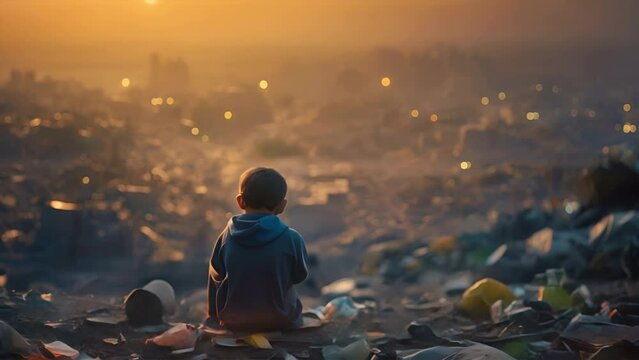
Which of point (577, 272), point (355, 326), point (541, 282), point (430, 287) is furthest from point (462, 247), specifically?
point (355, 326)

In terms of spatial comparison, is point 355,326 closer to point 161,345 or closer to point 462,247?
→ point 161,345

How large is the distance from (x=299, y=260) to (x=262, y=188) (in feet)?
1.03

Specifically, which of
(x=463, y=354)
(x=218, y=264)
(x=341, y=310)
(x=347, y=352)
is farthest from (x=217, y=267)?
(x=341, y=310)

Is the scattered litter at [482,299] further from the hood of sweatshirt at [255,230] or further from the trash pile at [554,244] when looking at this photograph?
the hood of sweatshirt at [255,230]

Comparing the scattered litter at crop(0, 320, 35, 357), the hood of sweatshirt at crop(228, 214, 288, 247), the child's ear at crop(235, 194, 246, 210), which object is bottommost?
the scattered litter at crop(0, 320, 35, 357)

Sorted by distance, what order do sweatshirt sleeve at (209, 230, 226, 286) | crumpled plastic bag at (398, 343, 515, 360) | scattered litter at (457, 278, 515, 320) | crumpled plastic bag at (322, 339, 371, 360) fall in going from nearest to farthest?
1. crumpled plastic bag at (398, 343, 515, 360)
2. crumpled plastic bag at (322, 339, 371, 360)
3. sweatshirt sleeve at (209, 230, 226, 286)
4. scattered litter at (457, 278, 515, 320)

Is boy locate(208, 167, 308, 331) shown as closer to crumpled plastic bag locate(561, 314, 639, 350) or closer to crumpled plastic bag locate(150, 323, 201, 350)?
crumpled plastic bag locate(150, 323, 201, 350)

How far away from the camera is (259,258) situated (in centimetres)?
295

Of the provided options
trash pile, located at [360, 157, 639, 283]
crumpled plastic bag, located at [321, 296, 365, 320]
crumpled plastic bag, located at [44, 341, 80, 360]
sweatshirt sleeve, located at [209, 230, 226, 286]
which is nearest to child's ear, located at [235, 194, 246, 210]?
sweatshirt sleeve, located at [209, 230, 226, 286]

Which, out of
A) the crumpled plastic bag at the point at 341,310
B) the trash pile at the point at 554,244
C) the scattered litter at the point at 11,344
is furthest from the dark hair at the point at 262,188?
the trash pile at the point at 554,244

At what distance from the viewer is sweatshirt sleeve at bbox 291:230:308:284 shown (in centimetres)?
299

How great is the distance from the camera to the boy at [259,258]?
294cm

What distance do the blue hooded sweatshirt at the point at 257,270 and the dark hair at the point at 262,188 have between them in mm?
52

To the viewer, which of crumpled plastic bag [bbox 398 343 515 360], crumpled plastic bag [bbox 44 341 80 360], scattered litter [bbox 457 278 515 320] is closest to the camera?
crumpled plastic bag [bbox 398 343 515 360]
